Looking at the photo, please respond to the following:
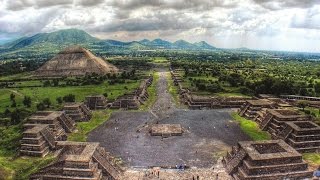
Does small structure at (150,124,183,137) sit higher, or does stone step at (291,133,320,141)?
stone step at (291,133,320,141)

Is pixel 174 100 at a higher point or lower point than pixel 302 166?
lower

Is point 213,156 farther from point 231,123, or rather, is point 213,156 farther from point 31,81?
point 31,81

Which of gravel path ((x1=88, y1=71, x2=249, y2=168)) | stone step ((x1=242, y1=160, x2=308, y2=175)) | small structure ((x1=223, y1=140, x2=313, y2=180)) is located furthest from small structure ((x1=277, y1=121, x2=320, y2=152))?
stone step ((x1=242, y1=160, x2=308, y2=175))

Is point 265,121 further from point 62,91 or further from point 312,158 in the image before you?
point 62,91

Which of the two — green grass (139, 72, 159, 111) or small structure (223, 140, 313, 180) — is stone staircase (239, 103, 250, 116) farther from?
small structure (223, 140, 313, 180)

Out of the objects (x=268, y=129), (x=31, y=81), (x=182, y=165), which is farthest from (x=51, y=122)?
(x=31, y=81)

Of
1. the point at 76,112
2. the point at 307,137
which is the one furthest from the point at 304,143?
the point at 76,112
